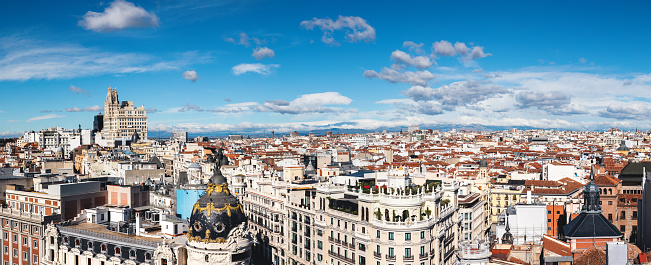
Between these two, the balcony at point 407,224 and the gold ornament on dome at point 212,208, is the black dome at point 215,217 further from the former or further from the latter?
the balcony at point 407,224

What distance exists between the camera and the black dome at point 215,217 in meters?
52.0

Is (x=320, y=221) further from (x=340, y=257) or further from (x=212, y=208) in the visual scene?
(x=212, y=208)

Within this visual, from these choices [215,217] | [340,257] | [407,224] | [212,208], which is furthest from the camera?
[340,257]

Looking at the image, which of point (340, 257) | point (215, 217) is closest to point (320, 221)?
point (340, 257)

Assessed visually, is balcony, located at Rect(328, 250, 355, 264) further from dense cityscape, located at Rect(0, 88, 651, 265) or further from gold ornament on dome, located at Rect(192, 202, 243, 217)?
gold ornament on dome, located at Rect(192, 202, 243, 217)

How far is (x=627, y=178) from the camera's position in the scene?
101875mm

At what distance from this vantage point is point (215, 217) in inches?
2058

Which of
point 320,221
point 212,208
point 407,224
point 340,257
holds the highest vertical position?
point 212,208

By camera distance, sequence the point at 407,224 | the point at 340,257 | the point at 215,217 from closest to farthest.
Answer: the point at 215,217
the point at 407,224
the point at 340,257

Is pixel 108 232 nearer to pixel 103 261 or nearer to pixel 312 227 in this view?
pixel 103 261

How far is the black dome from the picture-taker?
52.0 metres

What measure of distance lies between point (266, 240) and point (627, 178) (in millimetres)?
70713

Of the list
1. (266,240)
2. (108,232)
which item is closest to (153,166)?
(266,240)

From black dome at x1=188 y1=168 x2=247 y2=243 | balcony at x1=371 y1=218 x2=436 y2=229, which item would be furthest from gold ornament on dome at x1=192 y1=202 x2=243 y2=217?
balcony at x1=371 y1=218 x2=436 y2=229
